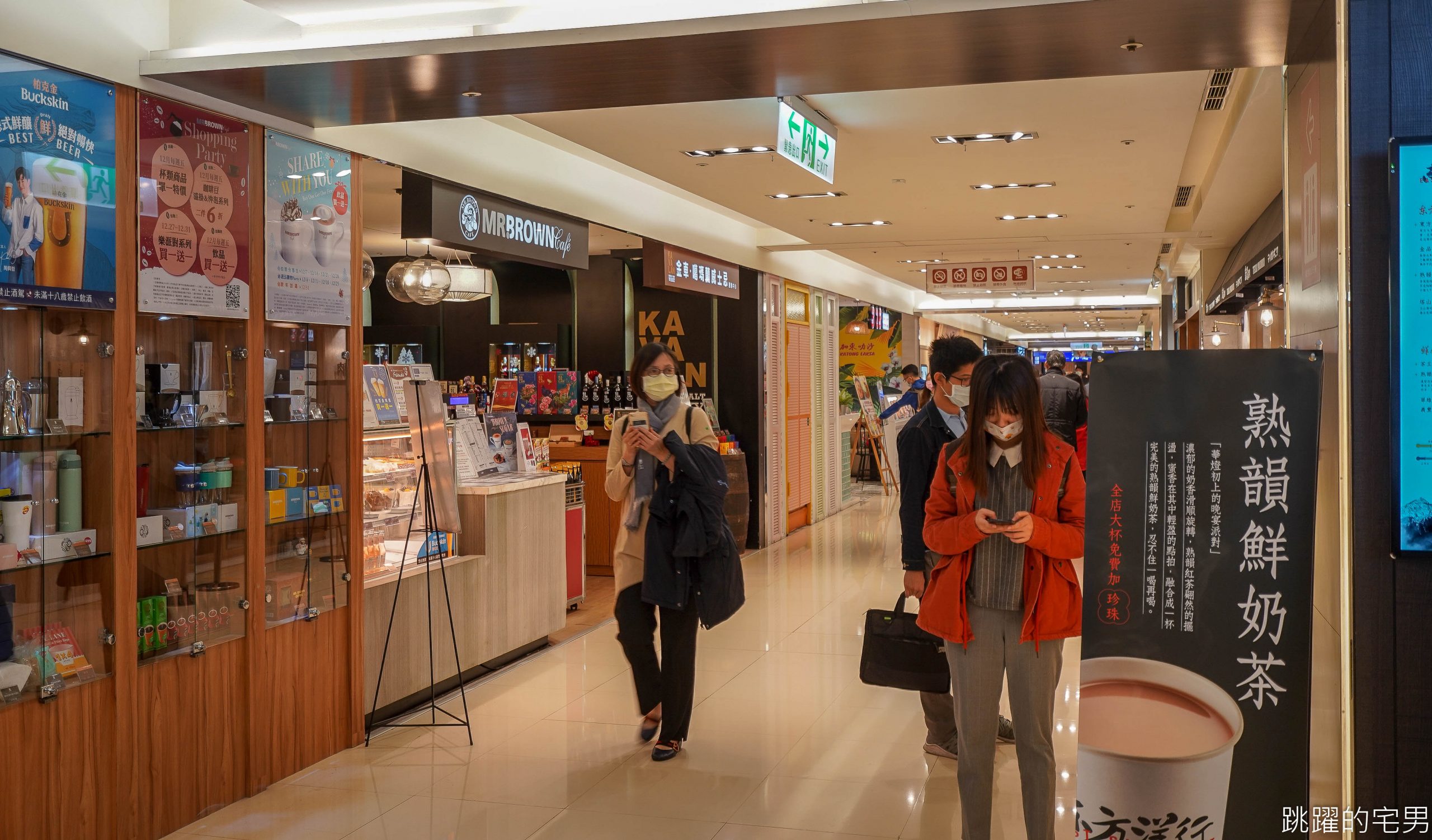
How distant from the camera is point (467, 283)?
8305 millimetres

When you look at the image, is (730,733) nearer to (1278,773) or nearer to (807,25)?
(1278,773)

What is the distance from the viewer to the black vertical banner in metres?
2.62

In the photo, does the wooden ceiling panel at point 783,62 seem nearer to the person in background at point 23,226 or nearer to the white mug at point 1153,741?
the person in background at point 23,226

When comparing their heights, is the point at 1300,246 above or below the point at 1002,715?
above

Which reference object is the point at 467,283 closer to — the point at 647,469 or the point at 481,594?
the point at 481,594

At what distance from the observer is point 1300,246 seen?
3318 millimetres

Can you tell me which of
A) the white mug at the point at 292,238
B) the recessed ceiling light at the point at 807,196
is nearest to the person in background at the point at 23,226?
the white mug at the point at 292,238

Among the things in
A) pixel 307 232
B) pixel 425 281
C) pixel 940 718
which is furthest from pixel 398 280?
pixel 940 718

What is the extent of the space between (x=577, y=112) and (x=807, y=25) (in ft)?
8.66

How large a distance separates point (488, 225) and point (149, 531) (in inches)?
104

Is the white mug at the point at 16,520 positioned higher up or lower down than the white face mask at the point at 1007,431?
lower down

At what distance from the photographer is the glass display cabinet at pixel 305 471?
4555 millimetres

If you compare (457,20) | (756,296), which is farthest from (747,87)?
(756,296)

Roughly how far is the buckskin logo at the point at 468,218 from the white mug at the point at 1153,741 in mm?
4121
